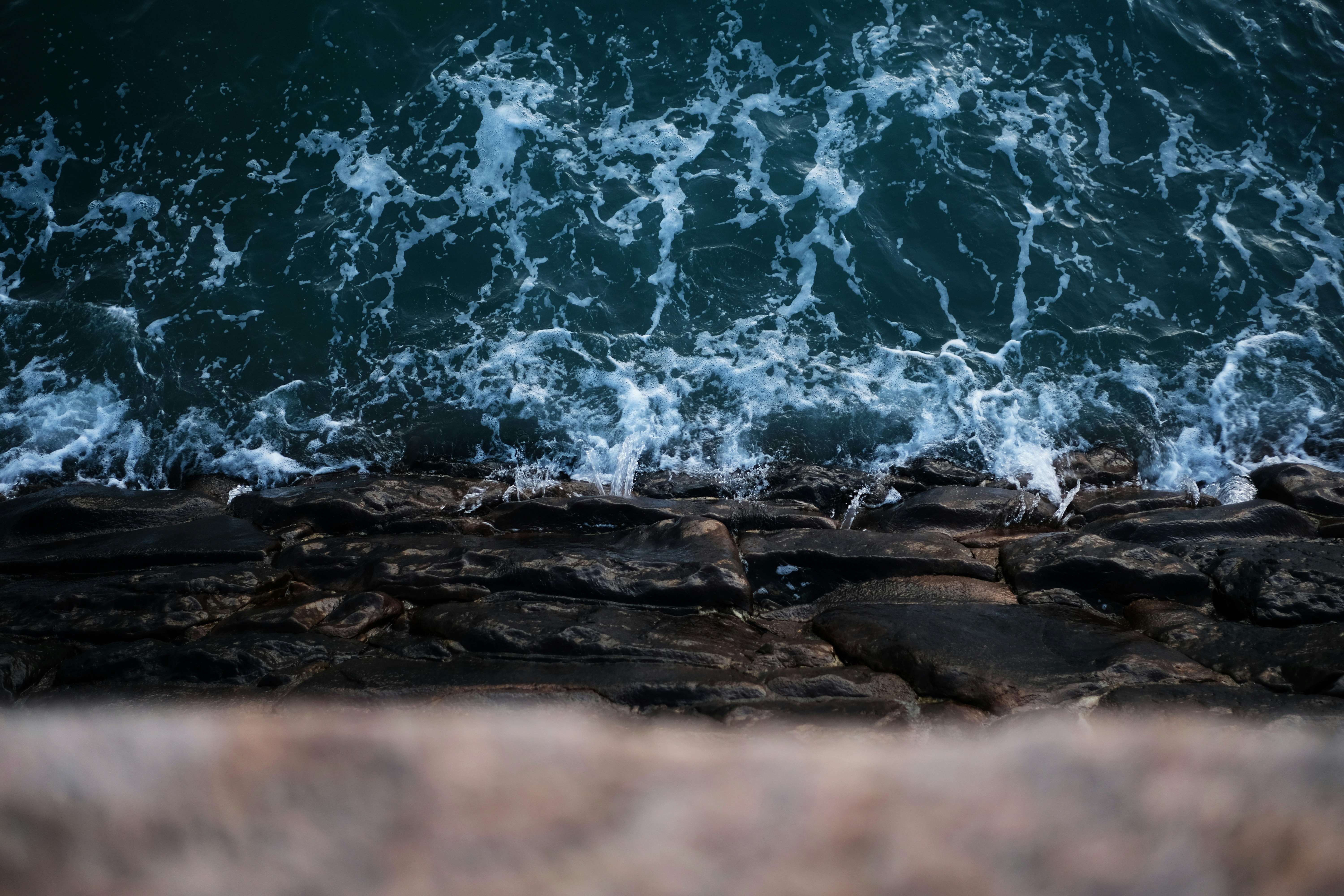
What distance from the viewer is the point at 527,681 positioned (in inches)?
188

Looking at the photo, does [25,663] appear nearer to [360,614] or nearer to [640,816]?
[360,614]

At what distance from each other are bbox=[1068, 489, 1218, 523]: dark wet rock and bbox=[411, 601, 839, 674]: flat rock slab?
3.12m

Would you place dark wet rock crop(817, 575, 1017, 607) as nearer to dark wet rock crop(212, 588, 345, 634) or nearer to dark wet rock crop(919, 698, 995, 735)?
dark wet rock crop(919, 698, 995, 735)

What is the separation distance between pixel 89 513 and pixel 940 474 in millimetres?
7077

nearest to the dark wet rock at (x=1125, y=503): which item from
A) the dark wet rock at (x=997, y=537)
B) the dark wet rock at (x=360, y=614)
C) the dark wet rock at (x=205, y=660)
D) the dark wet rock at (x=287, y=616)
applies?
the dark wet rock at (x=997, y=537)

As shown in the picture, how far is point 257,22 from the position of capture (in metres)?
11.1

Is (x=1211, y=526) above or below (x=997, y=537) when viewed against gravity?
above

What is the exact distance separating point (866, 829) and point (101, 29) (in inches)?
540

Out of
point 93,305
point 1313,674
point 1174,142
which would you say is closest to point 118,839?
point 1313,674

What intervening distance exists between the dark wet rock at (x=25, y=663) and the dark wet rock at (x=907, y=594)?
4376 millimetres

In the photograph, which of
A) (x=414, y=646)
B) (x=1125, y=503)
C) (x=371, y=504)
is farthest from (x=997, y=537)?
(x=371, y=504)

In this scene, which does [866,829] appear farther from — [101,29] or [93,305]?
[101,29]

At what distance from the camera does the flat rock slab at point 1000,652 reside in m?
4.66

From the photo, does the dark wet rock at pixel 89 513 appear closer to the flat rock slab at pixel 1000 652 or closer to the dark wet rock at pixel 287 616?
the dark wet rock at pixel 287 616
